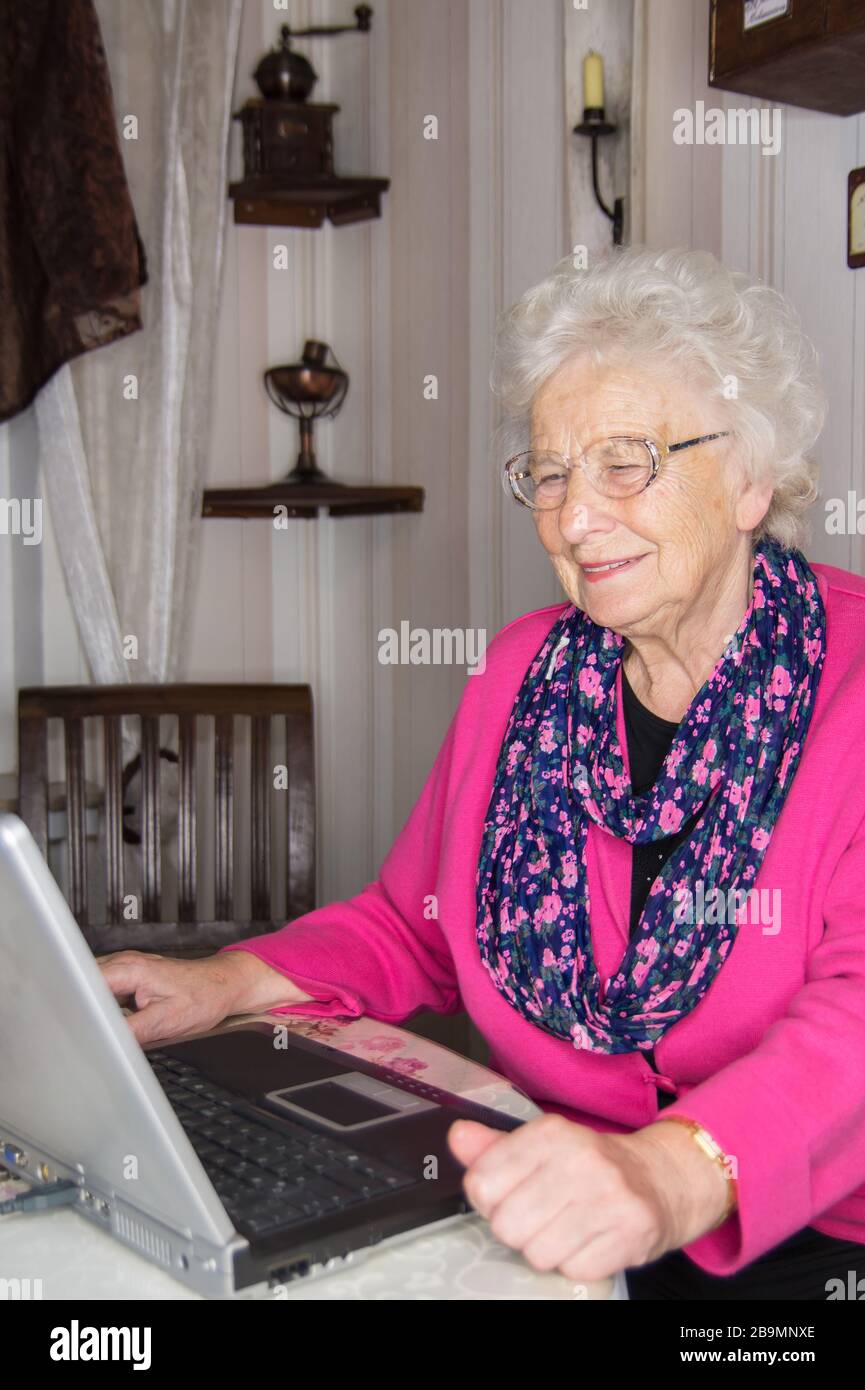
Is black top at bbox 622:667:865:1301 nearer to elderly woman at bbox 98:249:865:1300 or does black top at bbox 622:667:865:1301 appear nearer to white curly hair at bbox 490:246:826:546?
elderly woman at bbox 98:249:865:1300

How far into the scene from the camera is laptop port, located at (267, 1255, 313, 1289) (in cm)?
80

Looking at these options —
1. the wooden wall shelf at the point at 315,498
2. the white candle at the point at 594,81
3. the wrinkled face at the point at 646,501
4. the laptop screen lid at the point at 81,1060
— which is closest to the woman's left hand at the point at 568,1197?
the laptop screen lid at the point at 81,1060

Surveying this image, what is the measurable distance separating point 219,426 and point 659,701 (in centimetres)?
186

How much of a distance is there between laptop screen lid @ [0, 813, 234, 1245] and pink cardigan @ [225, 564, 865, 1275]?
0.36 metres

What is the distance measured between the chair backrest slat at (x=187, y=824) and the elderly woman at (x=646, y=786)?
38.2 inches

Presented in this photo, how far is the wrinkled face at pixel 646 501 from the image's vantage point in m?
1.35

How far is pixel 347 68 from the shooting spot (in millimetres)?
3033

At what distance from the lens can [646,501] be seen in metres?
1.36

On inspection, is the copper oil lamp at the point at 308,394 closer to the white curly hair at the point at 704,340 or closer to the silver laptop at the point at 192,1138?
the white curly hair at the point at 704,340

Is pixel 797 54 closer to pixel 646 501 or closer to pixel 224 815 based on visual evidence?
pixel 646 501

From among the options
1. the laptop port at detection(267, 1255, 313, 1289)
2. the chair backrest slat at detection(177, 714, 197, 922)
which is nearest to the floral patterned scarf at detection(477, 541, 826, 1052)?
the laptop port at detection(267, 1255, 313, 1289)

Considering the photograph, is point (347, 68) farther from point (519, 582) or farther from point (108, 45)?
point (519, 582)

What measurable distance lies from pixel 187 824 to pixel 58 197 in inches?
47.8

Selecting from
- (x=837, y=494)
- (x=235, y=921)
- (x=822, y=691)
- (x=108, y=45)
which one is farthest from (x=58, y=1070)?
(x=108, y=45)
